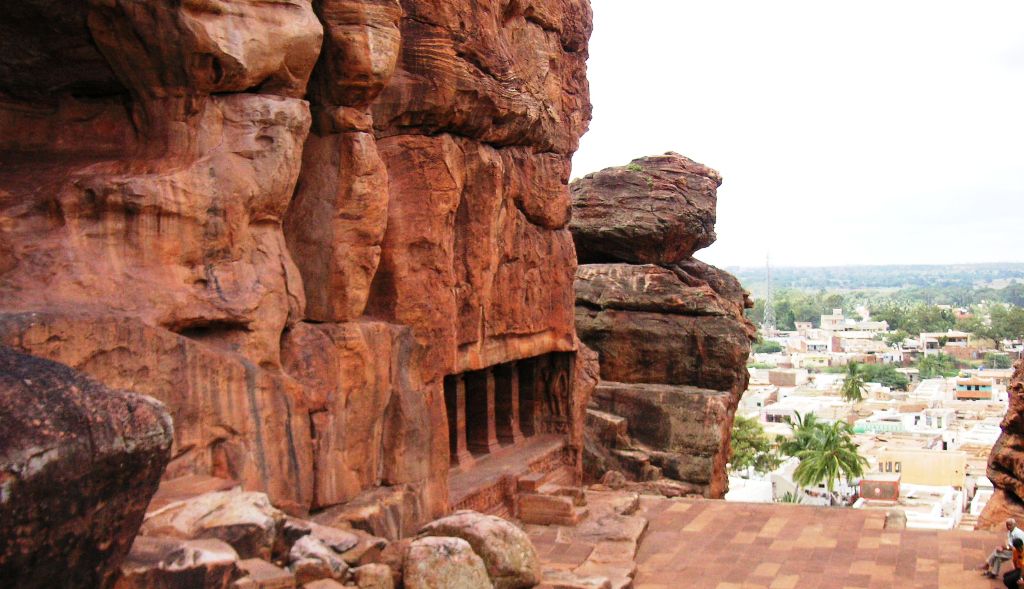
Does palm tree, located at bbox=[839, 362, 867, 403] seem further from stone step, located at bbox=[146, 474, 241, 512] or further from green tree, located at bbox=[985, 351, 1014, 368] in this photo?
stone step, located at bbox=[146, 474, 241, 512]

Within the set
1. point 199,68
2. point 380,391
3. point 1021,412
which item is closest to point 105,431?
point 199,68

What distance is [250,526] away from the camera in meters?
7.85

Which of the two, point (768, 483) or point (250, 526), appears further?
point (768, 483)

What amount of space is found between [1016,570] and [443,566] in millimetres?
5901

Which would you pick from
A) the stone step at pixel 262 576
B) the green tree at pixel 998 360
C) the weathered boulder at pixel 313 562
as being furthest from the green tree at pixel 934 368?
the stone step at pixel 262 576

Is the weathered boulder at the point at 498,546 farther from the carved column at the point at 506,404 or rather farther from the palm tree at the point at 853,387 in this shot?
the palm tree at the point at 853,387

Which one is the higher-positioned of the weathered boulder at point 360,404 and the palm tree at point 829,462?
the weathered boulder at point 360,404

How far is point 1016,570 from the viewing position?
35.3 feet

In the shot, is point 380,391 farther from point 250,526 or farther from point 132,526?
point 132,526

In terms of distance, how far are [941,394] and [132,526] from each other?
3101 inches

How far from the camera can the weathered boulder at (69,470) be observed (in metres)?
5.59

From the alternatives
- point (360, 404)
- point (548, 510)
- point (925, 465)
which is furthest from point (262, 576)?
point (925, 465)

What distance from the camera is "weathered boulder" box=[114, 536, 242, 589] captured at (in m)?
6.52

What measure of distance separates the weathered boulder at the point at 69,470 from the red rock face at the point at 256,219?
1718mm
